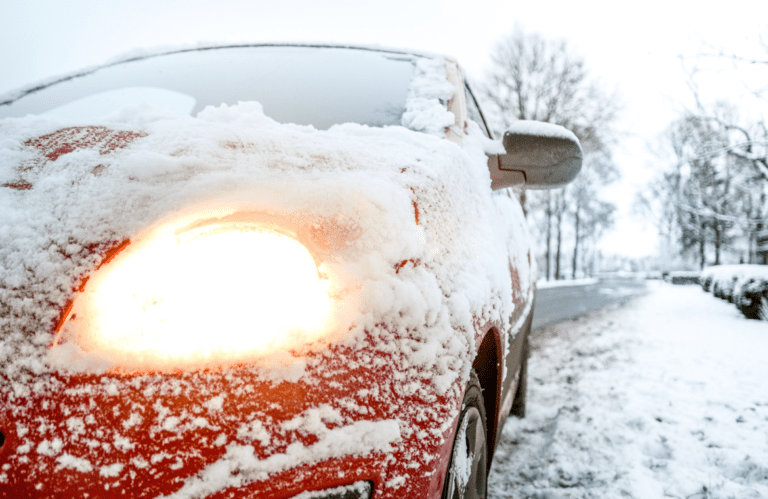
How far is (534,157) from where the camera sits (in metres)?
1.70

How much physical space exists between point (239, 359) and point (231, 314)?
8 cm

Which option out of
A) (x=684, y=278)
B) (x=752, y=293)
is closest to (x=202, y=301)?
(x=752, y=293)

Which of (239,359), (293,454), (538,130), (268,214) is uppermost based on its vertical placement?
(538,130)

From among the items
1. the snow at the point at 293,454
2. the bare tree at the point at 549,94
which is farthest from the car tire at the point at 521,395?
the bare tree at the point at 549,94

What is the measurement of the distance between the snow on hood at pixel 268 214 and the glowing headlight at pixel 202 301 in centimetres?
3

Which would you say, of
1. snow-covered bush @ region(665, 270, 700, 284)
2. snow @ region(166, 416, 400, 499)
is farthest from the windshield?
snow-covered bush @ region(665, 270, 700, 284)

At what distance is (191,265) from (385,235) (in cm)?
38

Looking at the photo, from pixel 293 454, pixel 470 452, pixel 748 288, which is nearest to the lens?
pixel 293 454

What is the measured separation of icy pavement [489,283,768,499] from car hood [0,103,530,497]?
1.62 m

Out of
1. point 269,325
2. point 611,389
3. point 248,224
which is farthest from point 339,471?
point 611,389

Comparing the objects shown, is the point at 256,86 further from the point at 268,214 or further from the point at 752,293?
the point at 752,293

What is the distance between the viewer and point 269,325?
2.50 ft

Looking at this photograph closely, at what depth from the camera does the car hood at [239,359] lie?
66cm

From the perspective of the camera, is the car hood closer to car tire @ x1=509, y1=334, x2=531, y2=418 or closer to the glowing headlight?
the glowing headlight
